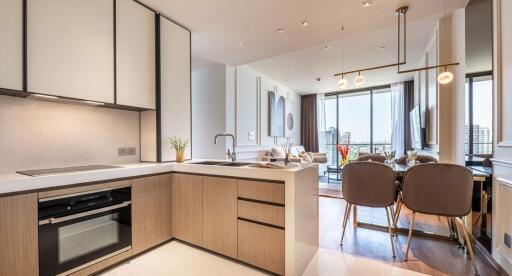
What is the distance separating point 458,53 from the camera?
2.90 m

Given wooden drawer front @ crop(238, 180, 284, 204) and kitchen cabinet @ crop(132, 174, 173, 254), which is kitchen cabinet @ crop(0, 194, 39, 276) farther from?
wooden drawer front @ crop(238, 180, 284, 204)

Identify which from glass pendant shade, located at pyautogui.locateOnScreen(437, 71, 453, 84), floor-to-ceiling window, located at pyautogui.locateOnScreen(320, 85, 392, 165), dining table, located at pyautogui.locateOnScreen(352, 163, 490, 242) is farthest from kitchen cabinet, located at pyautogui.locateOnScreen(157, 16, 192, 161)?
floor-to-ceiling window, located at pyautogui.locateOnScreen(320, 85, 392, 165)

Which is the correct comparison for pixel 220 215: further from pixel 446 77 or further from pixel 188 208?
pixel 446 77

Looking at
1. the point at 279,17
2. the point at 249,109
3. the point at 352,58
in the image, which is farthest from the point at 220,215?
the point at 352,58

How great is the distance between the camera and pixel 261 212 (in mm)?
1850

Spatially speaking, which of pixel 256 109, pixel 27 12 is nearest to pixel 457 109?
pixel 256 109

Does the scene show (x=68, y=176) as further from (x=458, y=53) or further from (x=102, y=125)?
(x=458, y=53)

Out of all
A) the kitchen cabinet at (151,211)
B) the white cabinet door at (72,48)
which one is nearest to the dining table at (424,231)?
the kitchen cabinet at (151,211)

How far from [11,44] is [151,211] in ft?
5.61

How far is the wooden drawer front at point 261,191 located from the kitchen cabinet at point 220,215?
0.09 m

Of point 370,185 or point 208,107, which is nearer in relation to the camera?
point 370,185

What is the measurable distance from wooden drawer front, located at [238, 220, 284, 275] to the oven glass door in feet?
3.50

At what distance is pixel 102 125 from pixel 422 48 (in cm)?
542

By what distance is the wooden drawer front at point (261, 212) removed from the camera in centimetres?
176
